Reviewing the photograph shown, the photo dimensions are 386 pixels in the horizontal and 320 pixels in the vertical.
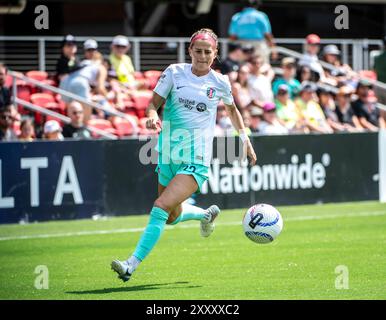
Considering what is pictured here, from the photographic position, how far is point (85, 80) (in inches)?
761

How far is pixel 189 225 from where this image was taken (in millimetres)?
17156

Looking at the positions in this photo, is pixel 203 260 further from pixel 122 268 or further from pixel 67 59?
pixel 67 59

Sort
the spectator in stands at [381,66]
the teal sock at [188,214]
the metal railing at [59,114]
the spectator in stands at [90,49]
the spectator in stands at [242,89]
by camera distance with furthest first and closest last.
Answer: the spectator in stands at [381,66] < the spectator in stands at [242,89] < the spectator in stands at [90,49] < the metal railing at [59,114] < the teal sock at [188,214]

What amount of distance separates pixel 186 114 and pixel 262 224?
149 centimetres

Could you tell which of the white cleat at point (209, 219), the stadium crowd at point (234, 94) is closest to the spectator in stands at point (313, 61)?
the stadium crowd at point (234, 94)

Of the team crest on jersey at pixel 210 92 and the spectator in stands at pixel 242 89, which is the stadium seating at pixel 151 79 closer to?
the spectator in stands at pixel 242 89

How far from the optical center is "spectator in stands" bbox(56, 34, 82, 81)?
19234mm

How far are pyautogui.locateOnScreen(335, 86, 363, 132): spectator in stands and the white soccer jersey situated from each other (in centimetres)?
1228

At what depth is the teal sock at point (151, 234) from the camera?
1003 centimetres

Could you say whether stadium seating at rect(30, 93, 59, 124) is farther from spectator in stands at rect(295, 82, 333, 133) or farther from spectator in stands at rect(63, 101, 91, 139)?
spectator in stands at rect(295, 82, 333, 133)

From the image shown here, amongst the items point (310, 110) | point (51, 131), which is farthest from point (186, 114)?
point (310, 110)

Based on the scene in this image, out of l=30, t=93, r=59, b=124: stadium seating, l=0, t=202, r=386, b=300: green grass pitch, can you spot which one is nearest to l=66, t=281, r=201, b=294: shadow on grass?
l=0, t=202, r=386, b=300: green grass pitch

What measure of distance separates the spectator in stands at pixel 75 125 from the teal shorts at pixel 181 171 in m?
7.41
